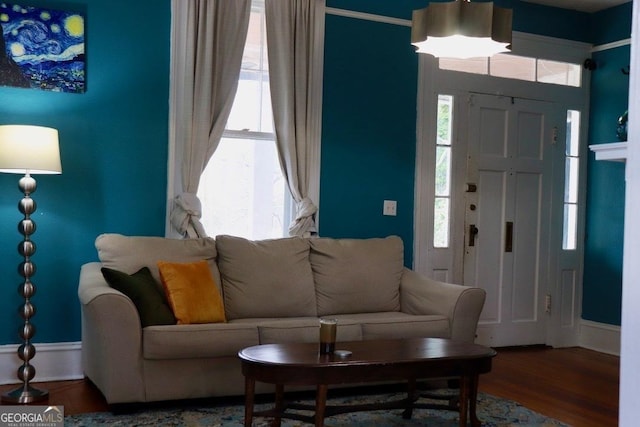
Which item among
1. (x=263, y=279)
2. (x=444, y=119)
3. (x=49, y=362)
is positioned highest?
(x=444, y=119)

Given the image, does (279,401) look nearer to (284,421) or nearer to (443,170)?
(284,421)

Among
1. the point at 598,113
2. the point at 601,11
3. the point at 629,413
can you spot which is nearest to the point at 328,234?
the point at 598,113

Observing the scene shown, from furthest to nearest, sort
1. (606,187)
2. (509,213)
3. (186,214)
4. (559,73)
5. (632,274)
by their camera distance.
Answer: (559,73), (606,187), (509,213), (186,214), (632,274)

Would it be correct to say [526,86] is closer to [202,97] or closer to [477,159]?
[477,159]

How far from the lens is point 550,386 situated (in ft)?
14.4

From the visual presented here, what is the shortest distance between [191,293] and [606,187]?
3.69m

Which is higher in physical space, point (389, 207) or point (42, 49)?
point (42, 49)

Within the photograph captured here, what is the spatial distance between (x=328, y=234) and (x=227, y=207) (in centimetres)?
76

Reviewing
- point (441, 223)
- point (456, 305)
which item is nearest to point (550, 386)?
point (456, 305)

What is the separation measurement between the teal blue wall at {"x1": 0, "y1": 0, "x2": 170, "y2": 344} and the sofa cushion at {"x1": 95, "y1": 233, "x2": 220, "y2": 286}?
288 mm

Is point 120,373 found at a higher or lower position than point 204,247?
lower

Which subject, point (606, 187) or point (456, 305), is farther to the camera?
point (606, 187)

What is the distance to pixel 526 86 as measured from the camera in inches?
224

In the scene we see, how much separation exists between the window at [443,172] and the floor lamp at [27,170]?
112 inches
